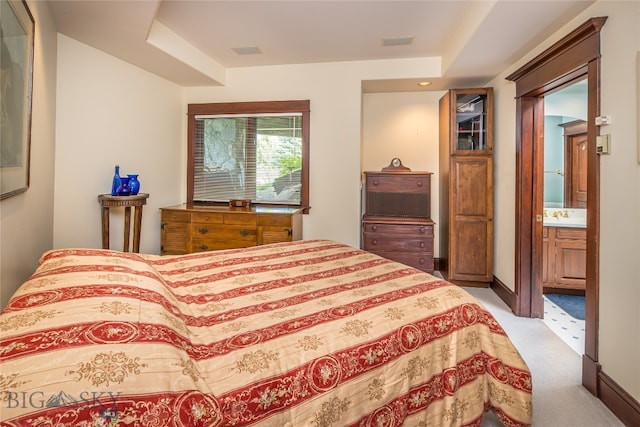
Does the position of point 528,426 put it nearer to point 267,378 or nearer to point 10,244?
point 267,378

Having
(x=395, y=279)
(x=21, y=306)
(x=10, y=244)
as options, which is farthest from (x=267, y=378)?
(x=10, y=244)

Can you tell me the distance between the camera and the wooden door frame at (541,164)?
2059mm

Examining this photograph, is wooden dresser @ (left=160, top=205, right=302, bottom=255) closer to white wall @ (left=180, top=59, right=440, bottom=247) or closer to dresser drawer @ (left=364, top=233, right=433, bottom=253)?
white wall @ (left=180, top=59, right=440, bottom=247)

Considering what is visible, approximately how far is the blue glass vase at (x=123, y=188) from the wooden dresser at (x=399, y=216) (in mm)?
2454

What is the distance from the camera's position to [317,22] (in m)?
2.97

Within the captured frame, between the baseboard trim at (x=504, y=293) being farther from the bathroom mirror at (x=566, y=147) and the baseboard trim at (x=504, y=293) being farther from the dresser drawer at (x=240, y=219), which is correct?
the dresser drawer at (x=240, y=219)

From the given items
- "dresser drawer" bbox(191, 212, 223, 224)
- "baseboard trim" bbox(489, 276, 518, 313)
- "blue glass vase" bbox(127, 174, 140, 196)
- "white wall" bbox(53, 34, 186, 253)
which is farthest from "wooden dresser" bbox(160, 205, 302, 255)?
"baseboard trim" bbox(489, 276, 518, 313)

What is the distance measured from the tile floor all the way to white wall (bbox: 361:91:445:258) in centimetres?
150

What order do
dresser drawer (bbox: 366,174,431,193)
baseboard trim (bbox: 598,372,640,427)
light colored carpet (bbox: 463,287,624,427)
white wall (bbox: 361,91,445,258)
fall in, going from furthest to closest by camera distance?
1. white wall (bbox: 361,91,445,258)
2. dresser drawer (bbox: 366,174,431,193)
3. light colored carpet (bbox: 463,287,624,427)
4. baseboard trim (bbox: 598,372,640,427)

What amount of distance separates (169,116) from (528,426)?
421cm

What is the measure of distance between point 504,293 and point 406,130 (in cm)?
229

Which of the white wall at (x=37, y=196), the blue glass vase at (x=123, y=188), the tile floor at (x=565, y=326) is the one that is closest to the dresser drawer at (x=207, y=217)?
the blue glass vase at (x=123, y=188)

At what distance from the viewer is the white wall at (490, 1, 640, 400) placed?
1755 millimetres

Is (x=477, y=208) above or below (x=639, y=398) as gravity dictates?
above
